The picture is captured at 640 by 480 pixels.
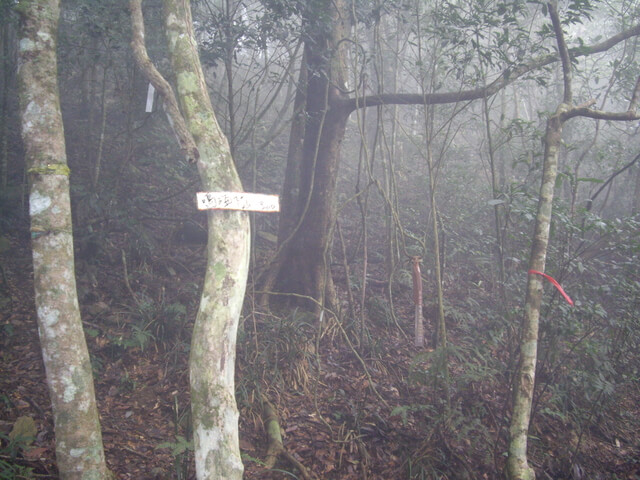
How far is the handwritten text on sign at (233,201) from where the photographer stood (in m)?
2.75

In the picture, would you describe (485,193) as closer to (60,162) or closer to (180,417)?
(180,417)

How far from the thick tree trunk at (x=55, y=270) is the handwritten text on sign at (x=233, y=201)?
1.01 m

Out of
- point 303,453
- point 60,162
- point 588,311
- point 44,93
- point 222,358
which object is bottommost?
point 303,453

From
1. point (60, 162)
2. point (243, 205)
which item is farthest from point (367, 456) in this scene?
point (60, 162)

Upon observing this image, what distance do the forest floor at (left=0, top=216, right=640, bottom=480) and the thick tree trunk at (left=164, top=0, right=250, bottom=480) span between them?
Answer: 83 centimetres

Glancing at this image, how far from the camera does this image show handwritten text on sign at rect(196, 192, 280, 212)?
2.75 meters

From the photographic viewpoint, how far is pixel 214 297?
278cm

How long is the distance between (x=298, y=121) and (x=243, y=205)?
4.50 meters

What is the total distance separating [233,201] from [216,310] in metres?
0.69

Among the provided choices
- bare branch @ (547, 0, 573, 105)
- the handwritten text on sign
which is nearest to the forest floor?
the handwritten text on sign

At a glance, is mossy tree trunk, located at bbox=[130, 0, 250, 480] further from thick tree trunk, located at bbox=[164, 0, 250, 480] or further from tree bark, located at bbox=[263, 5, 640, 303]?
tree bark, located at bbox=[263, 5, 640, 303]

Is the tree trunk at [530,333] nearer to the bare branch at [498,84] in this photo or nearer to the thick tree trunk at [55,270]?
the bare branch at [498,84]

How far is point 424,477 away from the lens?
155 inches

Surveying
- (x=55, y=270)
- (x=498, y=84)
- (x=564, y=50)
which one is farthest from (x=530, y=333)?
(x=55, y=270)
